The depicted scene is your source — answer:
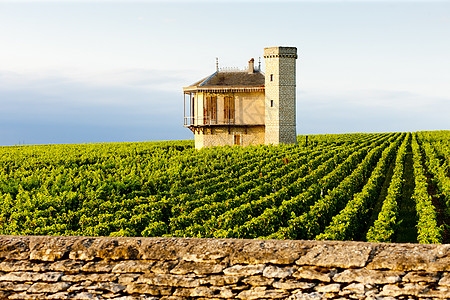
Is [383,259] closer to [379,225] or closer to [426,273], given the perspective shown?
[426,273]

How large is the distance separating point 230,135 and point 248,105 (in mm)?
2725

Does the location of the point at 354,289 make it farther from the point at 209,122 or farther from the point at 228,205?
the point at 209,122

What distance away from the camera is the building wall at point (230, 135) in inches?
1564

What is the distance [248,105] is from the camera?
130ft

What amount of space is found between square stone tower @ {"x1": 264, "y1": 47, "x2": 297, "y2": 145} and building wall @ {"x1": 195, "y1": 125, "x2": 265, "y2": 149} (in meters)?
1.09

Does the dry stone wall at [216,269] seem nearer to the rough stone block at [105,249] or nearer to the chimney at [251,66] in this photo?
the rough stone block at [105,249]

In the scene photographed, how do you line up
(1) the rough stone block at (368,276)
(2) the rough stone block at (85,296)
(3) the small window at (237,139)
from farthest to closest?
(3) the small window at (237,139), (2) the rough stone block at (85,296), (1) the rough stone block at (368,276)

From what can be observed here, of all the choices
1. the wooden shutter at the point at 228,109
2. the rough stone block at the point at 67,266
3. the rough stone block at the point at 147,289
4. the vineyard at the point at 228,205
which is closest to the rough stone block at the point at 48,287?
the rough stone block at the point at 67,266

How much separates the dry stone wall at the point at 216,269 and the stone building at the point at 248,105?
111ft

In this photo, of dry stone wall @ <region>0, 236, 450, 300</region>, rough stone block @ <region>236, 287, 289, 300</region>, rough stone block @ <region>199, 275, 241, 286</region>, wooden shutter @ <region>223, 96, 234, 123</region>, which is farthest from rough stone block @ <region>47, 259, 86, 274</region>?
wooden shutter @ <region>223, 96, 234, 123</region>

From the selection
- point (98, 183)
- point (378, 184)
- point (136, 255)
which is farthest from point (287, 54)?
point (136, 255)

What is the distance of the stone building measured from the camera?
38438mm

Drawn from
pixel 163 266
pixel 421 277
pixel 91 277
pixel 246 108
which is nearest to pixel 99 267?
pixel 91 277

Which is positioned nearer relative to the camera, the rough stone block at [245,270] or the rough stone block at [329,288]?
the rough stone block at [329,288]
